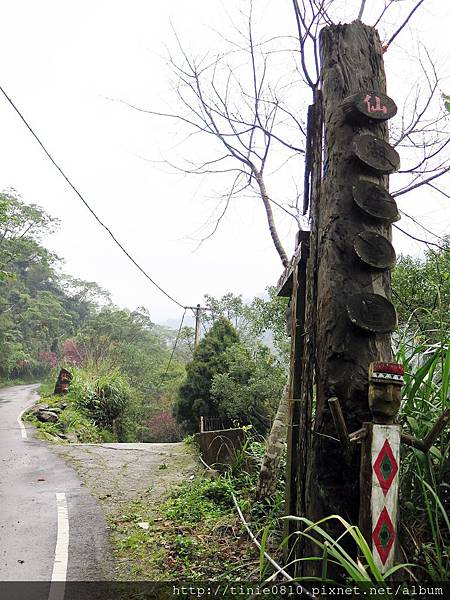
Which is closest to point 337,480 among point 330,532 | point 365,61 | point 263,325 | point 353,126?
point 330,532

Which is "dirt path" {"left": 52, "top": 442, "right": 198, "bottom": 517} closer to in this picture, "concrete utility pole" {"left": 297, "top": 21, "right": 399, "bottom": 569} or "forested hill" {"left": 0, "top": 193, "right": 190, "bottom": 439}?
"concrete utility pole" {"left": 297, "top": 21, "right": 399, "bottom": 569}

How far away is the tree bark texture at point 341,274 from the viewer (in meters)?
2.38

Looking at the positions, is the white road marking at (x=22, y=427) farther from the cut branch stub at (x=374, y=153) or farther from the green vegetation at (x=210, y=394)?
the cut branch stub at (x=374, y=153)

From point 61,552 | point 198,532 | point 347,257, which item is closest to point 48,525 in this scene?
point 61,552

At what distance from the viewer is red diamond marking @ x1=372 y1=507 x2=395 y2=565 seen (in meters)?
1.89

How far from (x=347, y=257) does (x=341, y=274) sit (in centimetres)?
10

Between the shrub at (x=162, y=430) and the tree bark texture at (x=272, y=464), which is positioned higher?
the tree bark texture at (x=272, y=464)

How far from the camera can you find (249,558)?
141 inches

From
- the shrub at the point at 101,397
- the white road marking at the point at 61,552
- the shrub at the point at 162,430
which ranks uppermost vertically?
the shrub at the point at 101,397

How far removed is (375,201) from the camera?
2.58 metres

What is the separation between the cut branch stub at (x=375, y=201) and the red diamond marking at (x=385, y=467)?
121 centimetres

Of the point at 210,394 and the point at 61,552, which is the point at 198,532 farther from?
the point at 210,394

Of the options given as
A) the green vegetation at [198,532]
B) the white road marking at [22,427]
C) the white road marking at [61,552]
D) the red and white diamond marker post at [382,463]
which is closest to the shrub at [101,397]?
the white road marking at [22,427]

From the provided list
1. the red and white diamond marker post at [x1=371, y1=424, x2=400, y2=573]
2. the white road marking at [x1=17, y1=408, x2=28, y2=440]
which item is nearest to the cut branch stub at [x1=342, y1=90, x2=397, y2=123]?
the red and white diamond marker post at [x1=371, y1=424, x2=400, y2=573]
